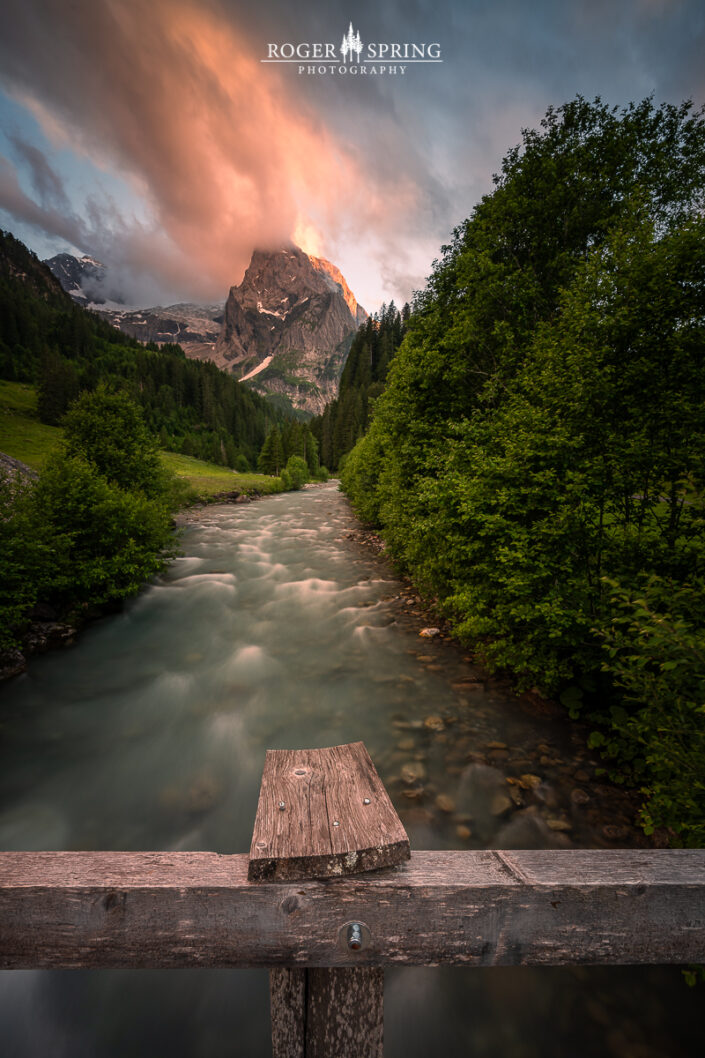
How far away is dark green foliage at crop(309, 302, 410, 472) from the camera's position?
87.8m

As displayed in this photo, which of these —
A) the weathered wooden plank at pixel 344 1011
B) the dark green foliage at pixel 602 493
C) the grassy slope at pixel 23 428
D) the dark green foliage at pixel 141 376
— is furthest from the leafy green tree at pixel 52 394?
the weathered wooden plank at pixel 344 1011

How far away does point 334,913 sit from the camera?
57.3 inches

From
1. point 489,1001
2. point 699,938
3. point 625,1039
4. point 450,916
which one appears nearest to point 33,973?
point 489,1001

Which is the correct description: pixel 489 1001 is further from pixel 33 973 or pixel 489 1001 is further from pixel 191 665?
pixel 191 665

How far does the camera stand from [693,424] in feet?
15.5

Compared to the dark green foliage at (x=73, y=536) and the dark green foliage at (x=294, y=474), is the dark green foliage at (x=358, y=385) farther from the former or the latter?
the dark green foliage at (x=73, y=536)

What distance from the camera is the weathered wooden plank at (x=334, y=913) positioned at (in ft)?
4.77

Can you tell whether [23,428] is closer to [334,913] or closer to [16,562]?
[16,562]

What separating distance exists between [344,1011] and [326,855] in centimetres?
101

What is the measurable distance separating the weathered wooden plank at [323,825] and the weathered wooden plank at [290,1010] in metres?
0.87

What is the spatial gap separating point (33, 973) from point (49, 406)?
8027 centimetres

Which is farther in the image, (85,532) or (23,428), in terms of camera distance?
(23,428)

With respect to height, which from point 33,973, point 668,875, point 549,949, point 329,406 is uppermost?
point 329,406

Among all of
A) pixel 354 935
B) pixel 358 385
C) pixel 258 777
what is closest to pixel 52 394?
pixel 358 385
